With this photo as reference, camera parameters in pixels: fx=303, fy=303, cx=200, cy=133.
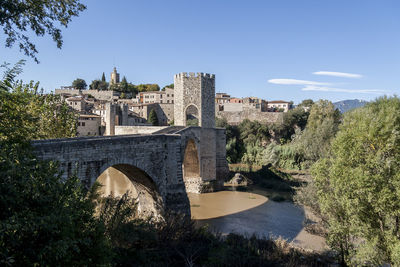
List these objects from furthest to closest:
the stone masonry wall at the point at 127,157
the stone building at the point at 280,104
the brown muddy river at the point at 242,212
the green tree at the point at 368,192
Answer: the stone building at the point at 280,104 < the brown muddy river at the point at 242,212 < the stone masonry wall at the point at 127,157 < the green tree at the point at 368,192

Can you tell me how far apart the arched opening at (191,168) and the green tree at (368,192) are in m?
14.0

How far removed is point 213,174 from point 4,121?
67.2 ft

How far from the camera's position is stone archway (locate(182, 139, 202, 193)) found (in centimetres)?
2431

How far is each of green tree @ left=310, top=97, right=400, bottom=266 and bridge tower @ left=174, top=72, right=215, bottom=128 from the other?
14.7m

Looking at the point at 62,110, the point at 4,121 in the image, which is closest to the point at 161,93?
the point at 62,110

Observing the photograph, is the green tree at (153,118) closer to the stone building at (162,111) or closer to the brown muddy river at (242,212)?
the stone building at (162,111)

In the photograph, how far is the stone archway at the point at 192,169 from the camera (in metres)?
24.3

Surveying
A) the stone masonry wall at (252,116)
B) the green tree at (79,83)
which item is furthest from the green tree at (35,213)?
the green tree at (79,83)

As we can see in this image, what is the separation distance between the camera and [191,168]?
24.9 metres

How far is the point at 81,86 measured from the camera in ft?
288

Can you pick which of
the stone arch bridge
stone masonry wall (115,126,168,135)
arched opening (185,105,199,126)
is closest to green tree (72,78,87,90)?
arched opening (185,105,199,126)

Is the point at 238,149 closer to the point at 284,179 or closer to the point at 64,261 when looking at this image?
the point at 284,179

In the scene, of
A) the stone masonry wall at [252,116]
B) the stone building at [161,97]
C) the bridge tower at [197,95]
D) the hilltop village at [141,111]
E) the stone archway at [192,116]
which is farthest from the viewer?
the stone building at [161,97]

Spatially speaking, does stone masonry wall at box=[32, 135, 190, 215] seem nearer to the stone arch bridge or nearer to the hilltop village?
the stone arch bridge
